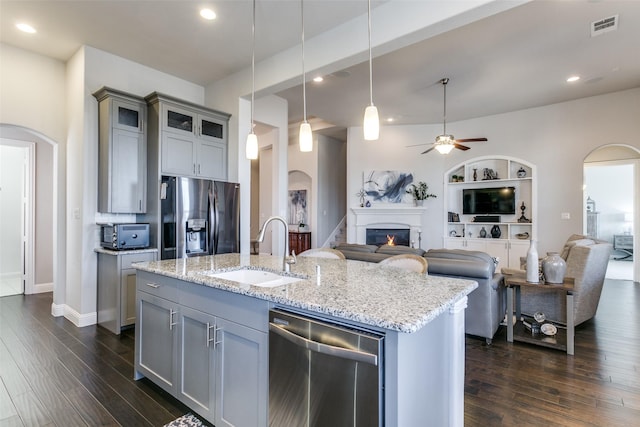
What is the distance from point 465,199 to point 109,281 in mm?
6944

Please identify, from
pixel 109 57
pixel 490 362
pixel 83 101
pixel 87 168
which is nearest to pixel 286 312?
pixel 490 362

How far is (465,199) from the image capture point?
7.41 meters

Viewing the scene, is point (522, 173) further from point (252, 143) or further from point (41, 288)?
point (41, 288)

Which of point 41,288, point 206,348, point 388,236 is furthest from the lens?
point 388,236

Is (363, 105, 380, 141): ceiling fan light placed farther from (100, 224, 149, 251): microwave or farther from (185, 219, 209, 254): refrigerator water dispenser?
(100, 224, 149, 251): microwave

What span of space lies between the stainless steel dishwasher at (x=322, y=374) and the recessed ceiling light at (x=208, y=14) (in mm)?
3067

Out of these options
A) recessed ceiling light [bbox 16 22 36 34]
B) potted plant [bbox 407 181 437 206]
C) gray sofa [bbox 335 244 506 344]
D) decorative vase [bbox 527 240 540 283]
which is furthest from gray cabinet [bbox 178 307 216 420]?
potted plant [bbox 407 181 437 206]

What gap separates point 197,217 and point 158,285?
5.97ft

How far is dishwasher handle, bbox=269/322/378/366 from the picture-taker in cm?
120

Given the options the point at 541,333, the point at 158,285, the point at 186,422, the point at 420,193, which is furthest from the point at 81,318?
the point at 420,193

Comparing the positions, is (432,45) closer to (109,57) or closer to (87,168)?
(109,57)

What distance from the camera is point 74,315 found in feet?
13.0

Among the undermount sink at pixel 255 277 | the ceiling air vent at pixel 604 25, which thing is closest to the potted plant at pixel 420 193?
the ceiling air vent at pixel 604 25

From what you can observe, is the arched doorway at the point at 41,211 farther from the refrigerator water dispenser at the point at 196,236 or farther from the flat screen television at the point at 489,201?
the flat screen television at the point at 489,201
